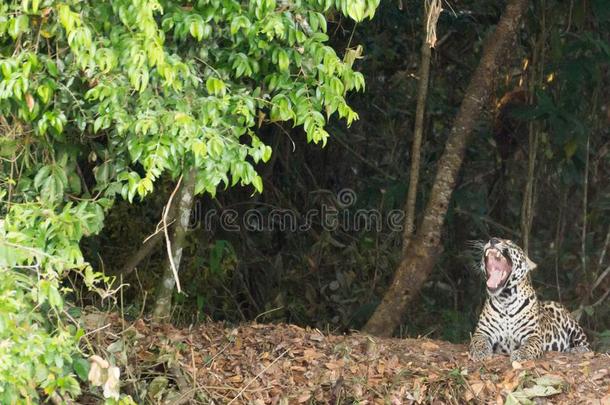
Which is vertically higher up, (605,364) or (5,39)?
(5,39)

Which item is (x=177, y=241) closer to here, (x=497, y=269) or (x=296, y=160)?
(x=497, y=269)

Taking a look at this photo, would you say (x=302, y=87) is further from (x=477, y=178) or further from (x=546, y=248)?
(x=546, y=248)

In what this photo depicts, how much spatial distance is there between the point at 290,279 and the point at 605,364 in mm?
4946

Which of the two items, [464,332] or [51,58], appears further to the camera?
[464,332]

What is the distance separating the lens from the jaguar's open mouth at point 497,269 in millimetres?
8586

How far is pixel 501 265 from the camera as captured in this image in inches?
341

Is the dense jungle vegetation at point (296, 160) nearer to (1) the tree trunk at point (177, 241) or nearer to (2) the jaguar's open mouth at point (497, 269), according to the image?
(1) the tree trunk at point (177, 241)

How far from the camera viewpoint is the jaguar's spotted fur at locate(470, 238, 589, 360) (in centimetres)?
859

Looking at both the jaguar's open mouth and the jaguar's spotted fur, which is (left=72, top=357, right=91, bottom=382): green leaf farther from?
the jaguar's open mouth

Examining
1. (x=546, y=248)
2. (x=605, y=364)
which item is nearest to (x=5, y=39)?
(x=605, y=364)

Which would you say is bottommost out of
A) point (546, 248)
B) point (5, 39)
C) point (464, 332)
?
point (464, 332)

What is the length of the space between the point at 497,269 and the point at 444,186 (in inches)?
49.0

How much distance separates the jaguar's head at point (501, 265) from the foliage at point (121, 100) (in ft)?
7.82

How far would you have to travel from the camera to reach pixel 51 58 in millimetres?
6340
